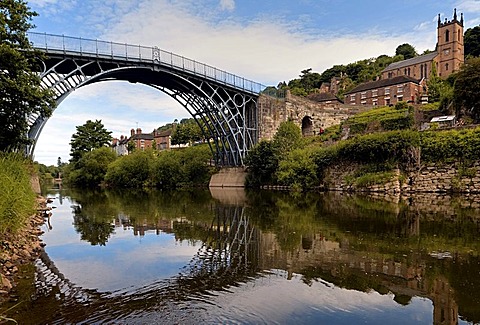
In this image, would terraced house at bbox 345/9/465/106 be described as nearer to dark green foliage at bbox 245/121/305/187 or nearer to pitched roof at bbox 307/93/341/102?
pitched roof at bbox 307/93/341/102

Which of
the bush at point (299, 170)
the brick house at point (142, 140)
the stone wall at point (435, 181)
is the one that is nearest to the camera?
the stone wall at point (435, 181)

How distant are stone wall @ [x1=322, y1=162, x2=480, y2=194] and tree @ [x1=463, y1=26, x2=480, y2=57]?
212ft

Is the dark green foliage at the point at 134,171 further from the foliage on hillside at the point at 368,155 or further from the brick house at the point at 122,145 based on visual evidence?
the brick house at the point at 122,145

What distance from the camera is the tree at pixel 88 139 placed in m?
78.3

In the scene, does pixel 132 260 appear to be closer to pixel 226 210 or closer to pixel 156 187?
pixel 226 210

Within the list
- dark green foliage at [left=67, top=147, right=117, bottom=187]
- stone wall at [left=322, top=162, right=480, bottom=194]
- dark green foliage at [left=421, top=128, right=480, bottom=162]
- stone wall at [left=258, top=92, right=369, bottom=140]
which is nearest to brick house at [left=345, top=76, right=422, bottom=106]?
stone wall at [left=258, top=92, right=369, bottom=140]

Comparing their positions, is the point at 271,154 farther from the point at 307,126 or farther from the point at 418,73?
the point at 418,73

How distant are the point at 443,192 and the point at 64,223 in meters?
28.3

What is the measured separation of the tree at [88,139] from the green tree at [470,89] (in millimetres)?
66145

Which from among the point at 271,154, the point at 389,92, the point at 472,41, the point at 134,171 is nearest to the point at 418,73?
the point at 389,92

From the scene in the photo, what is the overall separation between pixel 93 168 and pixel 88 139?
1238cm

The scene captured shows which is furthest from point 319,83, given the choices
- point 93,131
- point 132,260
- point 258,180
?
point 132,260

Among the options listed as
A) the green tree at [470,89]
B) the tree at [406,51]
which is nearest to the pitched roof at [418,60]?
the tree at [406,51]

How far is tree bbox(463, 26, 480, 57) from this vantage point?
83562 mm
